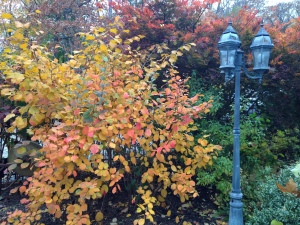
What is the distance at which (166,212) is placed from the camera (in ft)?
10.1

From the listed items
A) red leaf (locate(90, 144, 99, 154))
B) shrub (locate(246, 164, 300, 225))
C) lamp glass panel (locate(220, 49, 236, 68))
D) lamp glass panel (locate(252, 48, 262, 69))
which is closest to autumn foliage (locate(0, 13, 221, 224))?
red leaf (locate(90, 144, 99, 154))

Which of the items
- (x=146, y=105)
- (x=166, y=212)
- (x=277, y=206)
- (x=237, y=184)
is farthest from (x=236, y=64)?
(x=166, y=212)

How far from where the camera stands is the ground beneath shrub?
2893mm

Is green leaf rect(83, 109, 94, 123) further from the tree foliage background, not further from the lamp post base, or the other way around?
the lamp post base

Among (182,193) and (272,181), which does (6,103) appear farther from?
(272,181)

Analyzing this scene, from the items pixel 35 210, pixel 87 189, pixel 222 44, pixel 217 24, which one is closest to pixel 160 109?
pixel 222 44

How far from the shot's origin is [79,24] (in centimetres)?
654

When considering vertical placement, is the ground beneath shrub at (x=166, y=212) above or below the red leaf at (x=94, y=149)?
below

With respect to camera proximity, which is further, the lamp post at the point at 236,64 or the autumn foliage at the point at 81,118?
the lamp post at the point at 236,64

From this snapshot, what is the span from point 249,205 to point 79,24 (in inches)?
221

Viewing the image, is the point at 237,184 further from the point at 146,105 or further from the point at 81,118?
the point at 81,118

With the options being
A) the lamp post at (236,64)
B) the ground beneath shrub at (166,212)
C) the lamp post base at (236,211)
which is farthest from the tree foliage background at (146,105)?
the lamp post base at (236,211)

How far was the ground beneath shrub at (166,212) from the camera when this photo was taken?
289 cm

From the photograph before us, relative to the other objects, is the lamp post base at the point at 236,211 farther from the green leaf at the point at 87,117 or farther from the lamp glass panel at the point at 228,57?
the green leaf at the point at 87,117
